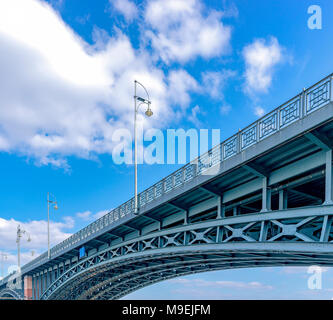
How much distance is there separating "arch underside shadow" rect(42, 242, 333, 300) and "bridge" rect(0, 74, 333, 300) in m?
0.08

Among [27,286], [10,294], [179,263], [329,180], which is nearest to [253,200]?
[329,180]

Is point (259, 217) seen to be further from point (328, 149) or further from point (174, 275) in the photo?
point (174, 275)

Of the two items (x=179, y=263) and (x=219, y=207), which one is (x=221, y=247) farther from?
(x=179, y=263)

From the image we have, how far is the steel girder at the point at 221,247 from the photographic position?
37.3 feet

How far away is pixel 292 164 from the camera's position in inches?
480

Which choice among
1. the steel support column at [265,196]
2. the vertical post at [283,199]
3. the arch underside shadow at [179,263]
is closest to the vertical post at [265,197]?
the steel support column at [265,196]

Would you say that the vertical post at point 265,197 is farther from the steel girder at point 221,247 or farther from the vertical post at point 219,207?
the vertical post at point 219,207

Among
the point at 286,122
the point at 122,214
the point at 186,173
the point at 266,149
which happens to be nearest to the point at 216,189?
the point at 186,173

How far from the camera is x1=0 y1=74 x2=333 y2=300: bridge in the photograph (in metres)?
10.7

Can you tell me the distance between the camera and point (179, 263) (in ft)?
86.1

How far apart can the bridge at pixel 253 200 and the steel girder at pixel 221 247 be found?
0.04 m

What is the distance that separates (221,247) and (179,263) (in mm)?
11666
